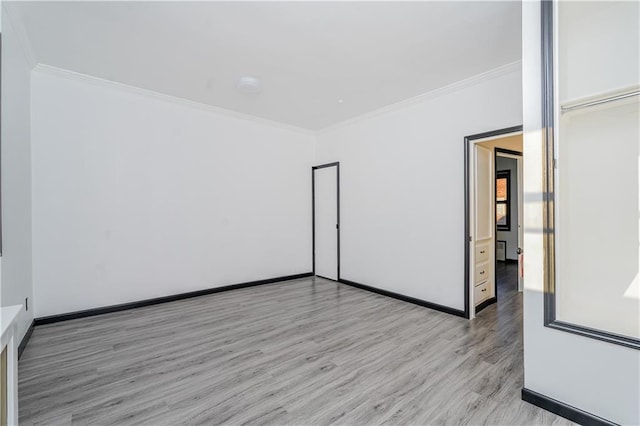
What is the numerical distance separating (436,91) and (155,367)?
4150mm

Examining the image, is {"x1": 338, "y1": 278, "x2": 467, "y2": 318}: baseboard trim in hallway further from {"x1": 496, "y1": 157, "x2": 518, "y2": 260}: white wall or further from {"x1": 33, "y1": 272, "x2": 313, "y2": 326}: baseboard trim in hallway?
{"x1": 496, "y1": 157, "x2": 518, "y2": 260}: white wall

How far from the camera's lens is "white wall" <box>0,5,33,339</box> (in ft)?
7.66

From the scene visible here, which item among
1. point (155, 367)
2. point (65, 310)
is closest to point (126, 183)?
point (65, 310)

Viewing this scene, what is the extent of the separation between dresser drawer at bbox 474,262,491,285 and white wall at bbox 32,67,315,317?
3042 mm

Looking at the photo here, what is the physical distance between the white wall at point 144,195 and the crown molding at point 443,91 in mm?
1498

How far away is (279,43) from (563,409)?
346cm

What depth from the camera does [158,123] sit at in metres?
3.98

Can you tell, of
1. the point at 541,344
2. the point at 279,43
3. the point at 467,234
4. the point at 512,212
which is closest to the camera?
the point at 541,344

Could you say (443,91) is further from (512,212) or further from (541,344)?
(512,212)

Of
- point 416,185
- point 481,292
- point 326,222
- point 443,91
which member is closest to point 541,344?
point 481,292

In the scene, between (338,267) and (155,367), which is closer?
(155,367)

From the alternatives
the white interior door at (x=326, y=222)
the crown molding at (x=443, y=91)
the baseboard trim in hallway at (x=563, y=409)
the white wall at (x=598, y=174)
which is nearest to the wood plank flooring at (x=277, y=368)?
the baseboard trim in hallway at (x=563, y=409)

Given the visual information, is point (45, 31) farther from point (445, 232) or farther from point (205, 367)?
point (445, 232)

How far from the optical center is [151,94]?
3.86m
